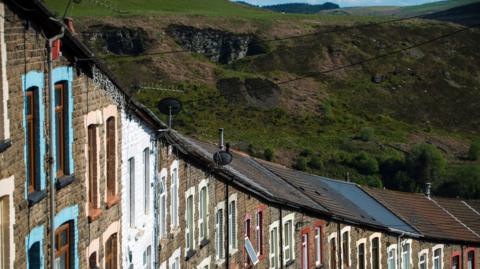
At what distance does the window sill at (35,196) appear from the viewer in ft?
61.2

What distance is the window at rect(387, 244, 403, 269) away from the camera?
47.5 metres

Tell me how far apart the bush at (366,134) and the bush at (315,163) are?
46.0 ft

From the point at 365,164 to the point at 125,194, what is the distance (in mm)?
104829

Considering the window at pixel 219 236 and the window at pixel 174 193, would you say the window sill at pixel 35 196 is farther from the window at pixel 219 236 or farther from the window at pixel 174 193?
the window at pixel 219 236

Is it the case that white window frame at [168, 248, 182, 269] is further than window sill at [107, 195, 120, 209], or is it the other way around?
white window frame at [168, 248, 182, 269]

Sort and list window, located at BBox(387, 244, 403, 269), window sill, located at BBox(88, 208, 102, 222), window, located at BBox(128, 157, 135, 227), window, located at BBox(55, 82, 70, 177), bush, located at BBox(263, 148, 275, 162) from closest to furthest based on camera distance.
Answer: window, located at BBox(55, 82, 70, 177), window sill, located at BBox(88, 208, 102, 222), window, located at BBox(128, 157, 135, 227), window, located at BBox(387, 244, 403, 269), bush, located at BBox(263, 148, 275, 162)

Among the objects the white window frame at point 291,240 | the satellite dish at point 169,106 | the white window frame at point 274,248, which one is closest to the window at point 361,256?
the white window frame at point 291,240

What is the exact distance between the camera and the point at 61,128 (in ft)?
66.9

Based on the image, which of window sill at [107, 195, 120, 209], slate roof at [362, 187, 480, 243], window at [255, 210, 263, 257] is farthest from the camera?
slate roof at [362, 187, 480, 243]

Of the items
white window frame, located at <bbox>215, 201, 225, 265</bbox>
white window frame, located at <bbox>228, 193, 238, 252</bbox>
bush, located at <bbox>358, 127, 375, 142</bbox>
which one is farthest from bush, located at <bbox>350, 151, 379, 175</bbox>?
white window frame, located at <bbox>215, 201, 225, 265</bbox>

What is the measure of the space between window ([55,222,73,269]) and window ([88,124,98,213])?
1385 millimetres

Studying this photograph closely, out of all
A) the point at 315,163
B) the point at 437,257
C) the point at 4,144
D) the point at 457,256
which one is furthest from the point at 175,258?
the point at 315,163

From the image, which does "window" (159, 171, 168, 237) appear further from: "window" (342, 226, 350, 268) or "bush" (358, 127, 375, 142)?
"bush" (358, 127, 375, 142)

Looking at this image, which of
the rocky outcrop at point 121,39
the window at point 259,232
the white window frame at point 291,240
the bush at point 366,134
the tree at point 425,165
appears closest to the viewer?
the window at point 259,232
